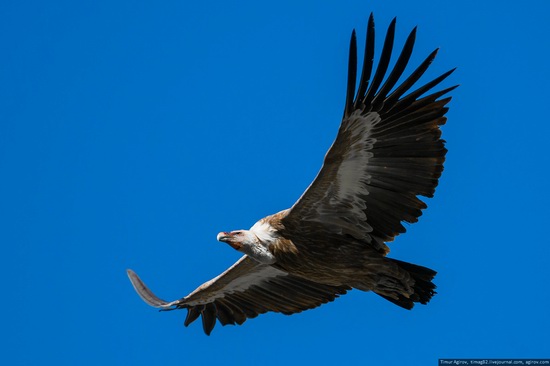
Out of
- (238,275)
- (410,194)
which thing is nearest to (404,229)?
(410,194)

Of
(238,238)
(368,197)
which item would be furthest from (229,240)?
(368,197)

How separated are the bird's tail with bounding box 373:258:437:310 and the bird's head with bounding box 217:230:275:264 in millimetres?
1587

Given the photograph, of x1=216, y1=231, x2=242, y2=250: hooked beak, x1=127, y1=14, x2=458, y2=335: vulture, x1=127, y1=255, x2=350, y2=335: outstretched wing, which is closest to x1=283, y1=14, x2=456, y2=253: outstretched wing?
x1=127, y1=14, x2=458, y2=335: vulture

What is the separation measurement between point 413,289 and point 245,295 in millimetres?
2941

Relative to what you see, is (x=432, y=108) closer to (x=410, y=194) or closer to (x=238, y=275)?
(x=410, y=194)

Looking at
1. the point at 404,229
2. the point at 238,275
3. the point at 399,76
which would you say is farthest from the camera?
the point at 238,275

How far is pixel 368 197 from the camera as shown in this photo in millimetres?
13477

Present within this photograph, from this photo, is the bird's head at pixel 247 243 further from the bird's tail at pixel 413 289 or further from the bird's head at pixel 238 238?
the bird's tail at pixel 413 289

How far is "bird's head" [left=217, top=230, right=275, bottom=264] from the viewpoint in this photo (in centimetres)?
1370

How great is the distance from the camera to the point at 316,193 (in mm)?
13375

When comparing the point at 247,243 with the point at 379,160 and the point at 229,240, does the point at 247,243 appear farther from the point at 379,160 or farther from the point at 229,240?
the point at 379,160

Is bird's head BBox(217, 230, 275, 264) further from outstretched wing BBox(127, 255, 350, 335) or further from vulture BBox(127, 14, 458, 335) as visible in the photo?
outstretched wing BBox(127, 255, 350, 335)

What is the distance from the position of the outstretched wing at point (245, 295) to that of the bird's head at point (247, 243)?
1.28 m

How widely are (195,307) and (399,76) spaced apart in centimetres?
527
